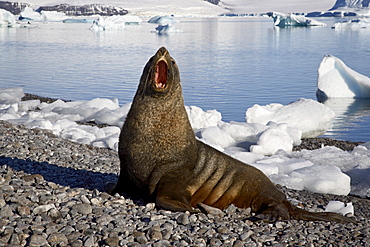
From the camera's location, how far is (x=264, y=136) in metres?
10.6

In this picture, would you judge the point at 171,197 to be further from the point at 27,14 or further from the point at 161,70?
the point at 27,14

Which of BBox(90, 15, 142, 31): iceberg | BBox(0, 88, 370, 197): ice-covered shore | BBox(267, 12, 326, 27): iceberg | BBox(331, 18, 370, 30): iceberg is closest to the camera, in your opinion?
BBox(0, 88, 370, 197): ice-covered shore

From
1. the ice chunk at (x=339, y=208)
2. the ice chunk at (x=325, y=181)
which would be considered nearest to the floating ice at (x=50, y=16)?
the ice chunk at (x=325, y=181)

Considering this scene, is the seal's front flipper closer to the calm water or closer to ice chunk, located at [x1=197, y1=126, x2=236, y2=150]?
ice chunk, located at [x1=197, y1=126, x2=236, y2=150]

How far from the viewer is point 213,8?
606 feet

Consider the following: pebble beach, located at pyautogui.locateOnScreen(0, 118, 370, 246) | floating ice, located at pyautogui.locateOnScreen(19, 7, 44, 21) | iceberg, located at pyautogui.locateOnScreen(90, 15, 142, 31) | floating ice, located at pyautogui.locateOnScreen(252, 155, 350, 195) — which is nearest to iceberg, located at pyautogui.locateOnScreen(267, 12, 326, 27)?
iceberg, located at pyautogui.locateOnScreen(90, 15, 142, 31)

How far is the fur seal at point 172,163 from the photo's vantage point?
4.57 m

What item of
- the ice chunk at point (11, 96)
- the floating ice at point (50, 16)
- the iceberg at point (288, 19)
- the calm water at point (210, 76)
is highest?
the floating ice at point (50, 16)

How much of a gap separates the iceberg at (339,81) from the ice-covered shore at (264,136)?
5722 mm

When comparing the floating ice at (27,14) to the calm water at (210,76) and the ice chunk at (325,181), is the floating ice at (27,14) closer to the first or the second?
the calm water at (210,76)

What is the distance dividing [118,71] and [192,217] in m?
24.8

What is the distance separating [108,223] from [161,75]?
1.64m

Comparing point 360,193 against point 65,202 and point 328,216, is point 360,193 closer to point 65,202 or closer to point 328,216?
point 328,216

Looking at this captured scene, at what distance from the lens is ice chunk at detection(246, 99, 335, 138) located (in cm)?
1352
